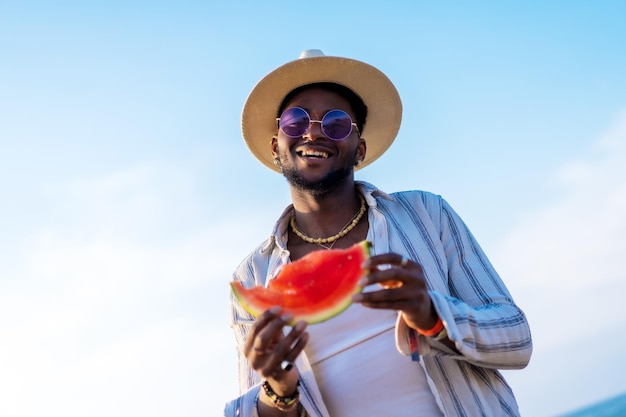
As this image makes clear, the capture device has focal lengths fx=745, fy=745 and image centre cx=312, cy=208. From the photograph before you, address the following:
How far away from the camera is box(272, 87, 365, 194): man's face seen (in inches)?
184

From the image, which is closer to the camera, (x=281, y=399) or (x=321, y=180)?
(x=281, y=399)

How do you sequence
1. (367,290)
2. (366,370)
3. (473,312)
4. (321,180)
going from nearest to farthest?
(473,312) → (366,370) → (367,290) → (321,180)

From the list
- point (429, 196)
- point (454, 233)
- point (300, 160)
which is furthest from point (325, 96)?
point (454, 233)

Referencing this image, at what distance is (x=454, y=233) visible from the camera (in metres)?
4.46

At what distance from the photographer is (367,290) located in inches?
168

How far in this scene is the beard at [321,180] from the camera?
4.69 meters

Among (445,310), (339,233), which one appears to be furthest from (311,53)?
Result: (445,310)

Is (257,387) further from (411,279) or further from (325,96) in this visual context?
(325,96)

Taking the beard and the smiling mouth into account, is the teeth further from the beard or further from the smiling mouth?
the beard

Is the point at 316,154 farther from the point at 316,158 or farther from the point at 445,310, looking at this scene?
the point at 445,310

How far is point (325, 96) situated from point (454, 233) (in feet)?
4.42

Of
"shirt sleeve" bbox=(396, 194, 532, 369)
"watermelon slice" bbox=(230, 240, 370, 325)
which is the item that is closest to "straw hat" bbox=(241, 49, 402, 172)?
"shirt sleeve" bbox=(396, 194, 532, 369)

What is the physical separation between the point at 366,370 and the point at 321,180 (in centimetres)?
127

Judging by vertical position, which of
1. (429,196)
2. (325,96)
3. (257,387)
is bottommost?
(257,387)
